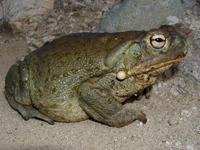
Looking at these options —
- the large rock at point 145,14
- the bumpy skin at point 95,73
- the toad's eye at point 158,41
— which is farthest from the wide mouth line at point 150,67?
the large rock at point 145,14

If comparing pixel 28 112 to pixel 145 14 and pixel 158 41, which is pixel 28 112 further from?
pixel 145 14

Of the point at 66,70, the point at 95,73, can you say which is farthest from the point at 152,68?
the point at 66,70

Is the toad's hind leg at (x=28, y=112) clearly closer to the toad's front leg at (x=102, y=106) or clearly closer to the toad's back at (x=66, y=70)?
the toad's back at (x=66, y=70)

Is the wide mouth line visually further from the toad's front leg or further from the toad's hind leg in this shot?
the toad's hind leg

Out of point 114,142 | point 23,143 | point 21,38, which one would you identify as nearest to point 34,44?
point 21,38

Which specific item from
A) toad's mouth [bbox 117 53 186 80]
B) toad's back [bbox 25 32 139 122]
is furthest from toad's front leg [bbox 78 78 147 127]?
toad's mouth [bbox 117 53 186 80]

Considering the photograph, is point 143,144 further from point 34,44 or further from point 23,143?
point 34,44
